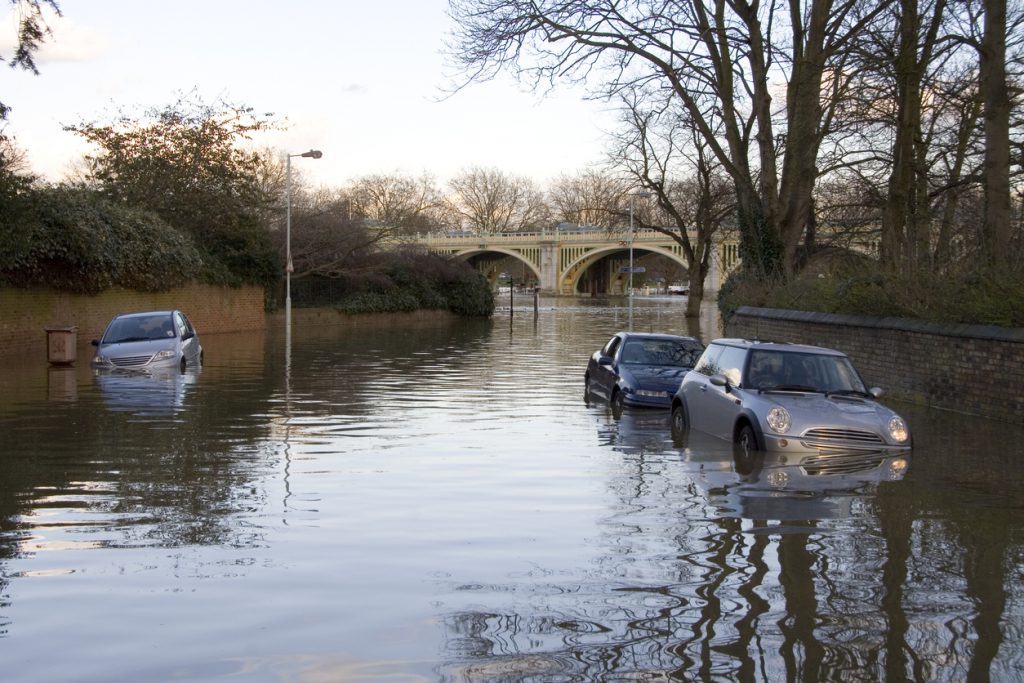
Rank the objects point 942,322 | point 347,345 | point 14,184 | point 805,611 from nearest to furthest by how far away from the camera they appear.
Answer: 1. point 805,611
2. point 942,322
3. point 14,184
4. point 347,345

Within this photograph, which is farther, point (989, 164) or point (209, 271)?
point (209, 271)

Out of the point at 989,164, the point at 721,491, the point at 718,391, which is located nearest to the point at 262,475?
the point at 721,491

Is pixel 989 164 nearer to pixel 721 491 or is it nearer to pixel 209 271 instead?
pixel 721 491

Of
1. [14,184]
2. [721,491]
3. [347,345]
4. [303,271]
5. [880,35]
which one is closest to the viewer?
[721,491]

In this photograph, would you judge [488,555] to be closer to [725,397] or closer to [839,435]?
[839,435]

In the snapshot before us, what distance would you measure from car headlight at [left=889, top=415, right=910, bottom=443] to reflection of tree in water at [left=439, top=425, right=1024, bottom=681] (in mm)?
2908

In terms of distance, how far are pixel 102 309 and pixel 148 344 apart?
436 inches

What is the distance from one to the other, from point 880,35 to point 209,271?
2478 cm

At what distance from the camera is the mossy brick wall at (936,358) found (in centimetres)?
1636

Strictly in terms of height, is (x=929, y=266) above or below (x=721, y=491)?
above

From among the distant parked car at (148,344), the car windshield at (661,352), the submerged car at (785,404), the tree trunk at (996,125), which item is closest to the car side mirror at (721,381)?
the submerged car at (785,404)

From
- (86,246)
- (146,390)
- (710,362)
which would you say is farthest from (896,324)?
(86,246)

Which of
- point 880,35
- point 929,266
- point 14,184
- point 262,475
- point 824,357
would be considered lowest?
point 262,475

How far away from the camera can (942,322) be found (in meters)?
18.3
